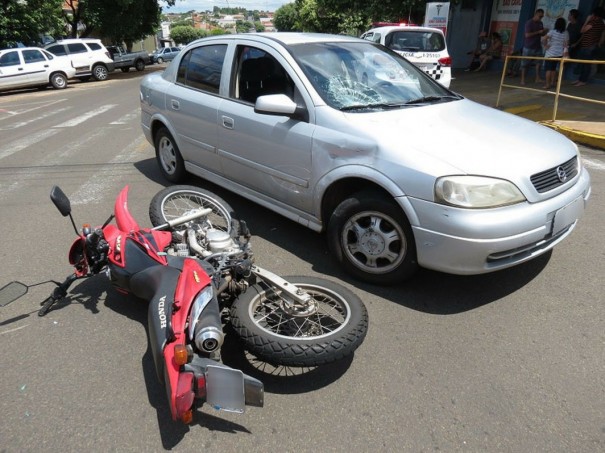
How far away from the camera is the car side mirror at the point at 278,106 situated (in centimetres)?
357

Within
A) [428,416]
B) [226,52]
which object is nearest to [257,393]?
[428,416]

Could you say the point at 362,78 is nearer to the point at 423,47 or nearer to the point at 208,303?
the point at 208,303

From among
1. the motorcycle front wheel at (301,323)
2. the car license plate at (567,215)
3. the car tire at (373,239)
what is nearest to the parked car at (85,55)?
the car tire at (373,239)

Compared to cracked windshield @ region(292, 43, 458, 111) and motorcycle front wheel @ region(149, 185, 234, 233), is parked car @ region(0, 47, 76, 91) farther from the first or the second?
cracked windshield @ region(292, 43, 458, 111)

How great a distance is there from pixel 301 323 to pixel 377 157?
125 cm

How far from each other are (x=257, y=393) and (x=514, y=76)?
49.5 ft

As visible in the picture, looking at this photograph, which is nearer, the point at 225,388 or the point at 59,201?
the point at 225,388

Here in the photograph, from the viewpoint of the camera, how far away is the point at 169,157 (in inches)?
226

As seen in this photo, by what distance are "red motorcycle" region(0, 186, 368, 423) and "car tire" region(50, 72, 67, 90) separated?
19.6 meters

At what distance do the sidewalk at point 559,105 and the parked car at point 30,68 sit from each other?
627 inches

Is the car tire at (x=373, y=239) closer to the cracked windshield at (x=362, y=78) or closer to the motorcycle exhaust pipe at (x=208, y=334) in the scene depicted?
the cracked windshield at (x=362, y=78)

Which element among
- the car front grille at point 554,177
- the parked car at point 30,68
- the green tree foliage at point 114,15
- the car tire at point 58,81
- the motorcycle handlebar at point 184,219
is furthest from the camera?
the green tree foliage at point 114,15

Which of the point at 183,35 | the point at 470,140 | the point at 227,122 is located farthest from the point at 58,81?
the point at 183,35

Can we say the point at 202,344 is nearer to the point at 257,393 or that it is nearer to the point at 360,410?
the point at 257,393
